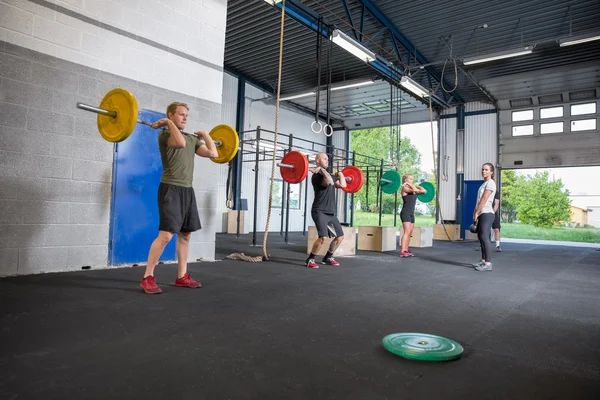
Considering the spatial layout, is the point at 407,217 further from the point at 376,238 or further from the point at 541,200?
the point at 541,200

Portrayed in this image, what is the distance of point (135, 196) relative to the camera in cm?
343

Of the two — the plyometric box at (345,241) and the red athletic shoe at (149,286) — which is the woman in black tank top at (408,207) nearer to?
the plyometric box at (345,241)

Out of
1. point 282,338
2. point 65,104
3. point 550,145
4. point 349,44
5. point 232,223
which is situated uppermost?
point 349,44

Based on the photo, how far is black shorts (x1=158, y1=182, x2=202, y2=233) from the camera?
2.41m

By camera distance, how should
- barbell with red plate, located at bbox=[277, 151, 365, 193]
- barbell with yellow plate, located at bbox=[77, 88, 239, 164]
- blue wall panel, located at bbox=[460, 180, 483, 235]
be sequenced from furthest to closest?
blue wall panel, located at bbox=[460, 180, 483, 235] → barbell with red plate, located at bbox=[277, 151, 365, 193] → barbell with yellow plate, located at bbox=[77, 88, 239, 164]

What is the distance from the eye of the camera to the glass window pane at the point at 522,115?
374 inches

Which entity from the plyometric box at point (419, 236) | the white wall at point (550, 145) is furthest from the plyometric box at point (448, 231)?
the plyometric box at point (419, 236)

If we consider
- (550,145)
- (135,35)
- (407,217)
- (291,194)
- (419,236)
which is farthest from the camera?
(291,194)

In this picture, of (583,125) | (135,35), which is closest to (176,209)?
(135,35)

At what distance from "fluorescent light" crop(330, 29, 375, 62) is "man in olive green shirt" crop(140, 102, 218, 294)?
3.89 meters

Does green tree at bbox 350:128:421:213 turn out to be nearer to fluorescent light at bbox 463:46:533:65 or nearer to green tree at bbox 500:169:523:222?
green tree at bbox 500:169:523:222

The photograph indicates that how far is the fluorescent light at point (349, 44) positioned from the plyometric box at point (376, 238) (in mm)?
2921

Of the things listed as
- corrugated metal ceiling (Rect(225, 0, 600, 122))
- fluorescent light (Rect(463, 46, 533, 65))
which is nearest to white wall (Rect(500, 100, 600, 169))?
corrugated metal ceiling (Rect(225, 0, 600, 122))

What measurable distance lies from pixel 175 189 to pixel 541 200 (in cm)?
1682
